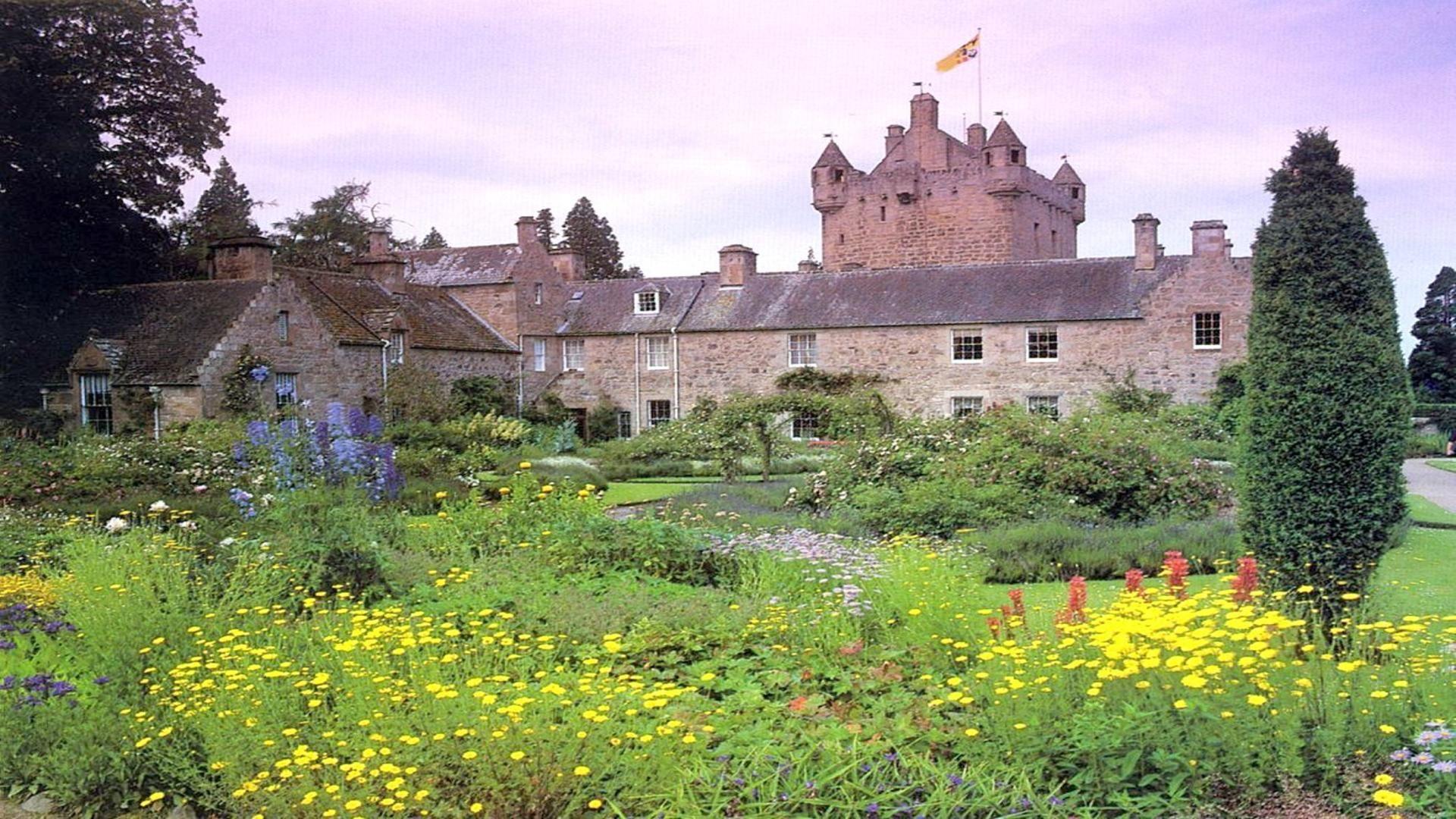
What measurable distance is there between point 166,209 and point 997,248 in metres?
27.6

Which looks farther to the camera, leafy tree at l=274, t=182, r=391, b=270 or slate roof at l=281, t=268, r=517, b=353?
leafy tree at l=274, t=182, r=391, b=270

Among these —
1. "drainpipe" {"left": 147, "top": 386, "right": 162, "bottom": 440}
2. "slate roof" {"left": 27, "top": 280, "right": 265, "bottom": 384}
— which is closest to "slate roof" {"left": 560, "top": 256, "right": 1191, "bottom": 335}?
"slate roof" {"left": 27, "top": 280, "right": 265, "bottom": 384}

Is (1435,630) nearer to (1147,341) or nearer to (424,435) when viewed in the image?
(424,435)

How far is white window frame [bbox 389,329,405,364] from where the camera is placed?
30.6m

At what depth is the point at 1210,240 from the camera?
1233 inches

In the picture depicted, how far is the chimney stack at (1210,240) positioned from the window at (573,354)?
18471 millimetres

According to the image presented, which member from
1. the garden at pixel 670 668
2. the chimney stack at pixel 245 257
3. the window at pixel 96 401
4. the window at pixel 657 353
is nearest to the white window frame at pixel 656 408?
the window at pixel 657 353

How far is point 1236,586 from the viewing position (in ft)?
23.0

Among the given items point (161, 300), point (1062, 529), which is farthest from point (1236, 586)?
point (161, 300)

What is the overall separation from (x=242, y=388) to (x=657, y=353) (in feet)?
46.1

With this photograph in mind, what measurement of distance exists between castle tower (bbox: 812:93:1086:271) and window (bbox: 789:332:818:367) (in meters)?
8.18

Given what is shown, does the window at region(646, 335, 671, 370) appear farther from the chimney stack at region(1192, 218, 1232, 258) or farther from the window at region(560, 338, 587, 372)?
the chimney stack at region(1192, 218, 1232, 258)

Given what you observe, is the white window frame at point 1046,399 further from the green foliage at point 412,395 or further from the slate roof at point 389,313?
the green foliage at point 412,395

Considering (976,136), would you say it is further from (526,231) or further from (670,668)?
(670,668)
